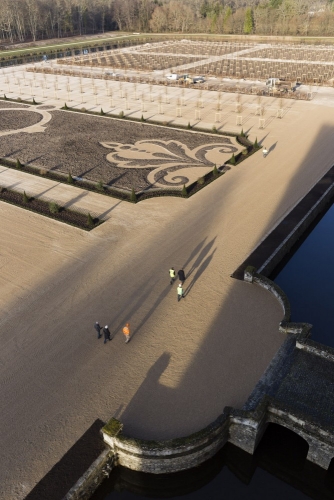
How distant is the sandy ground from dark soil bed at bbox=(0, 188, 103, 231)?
30.9 inches

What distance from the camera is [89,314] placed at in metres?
20.4

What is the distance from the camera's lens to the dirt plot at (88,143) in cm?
3653

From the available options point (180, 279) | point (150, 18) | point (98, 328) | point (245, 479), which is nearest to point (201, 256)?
point (180, 279)

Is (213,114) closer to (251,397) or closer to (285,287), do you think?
(285,287)

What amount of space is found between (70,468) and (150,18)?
184784 millimetres

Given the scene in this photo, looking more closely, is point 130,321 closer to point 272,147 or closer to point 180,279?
point 180,279

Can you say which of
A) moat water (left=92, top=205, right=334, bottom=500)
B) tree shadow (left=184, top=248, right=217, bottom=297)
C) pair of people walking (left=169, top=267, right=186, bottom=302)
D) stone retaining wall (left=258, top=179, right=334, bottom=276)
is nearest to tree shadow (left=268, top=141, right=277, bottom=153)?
stone retaining wall (left=258, top=179, right=334, bottom=276)

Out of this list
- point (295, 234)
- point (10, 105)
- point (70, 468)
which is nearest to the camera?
point (70, 468)

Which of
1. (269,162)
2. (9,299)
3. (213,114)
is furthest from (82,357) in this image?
(213,114)

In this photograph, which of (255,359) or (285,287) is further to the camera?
(285,287)

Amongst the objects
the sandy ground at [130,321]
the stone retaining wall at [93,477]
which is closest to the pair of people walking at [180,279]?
the sandy ground at [130,321]

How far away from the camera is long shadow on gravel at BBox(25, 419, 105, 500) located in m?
13.0

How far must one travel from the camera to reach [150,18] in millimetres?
164750

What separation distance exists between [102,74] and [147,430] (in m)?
81.6
